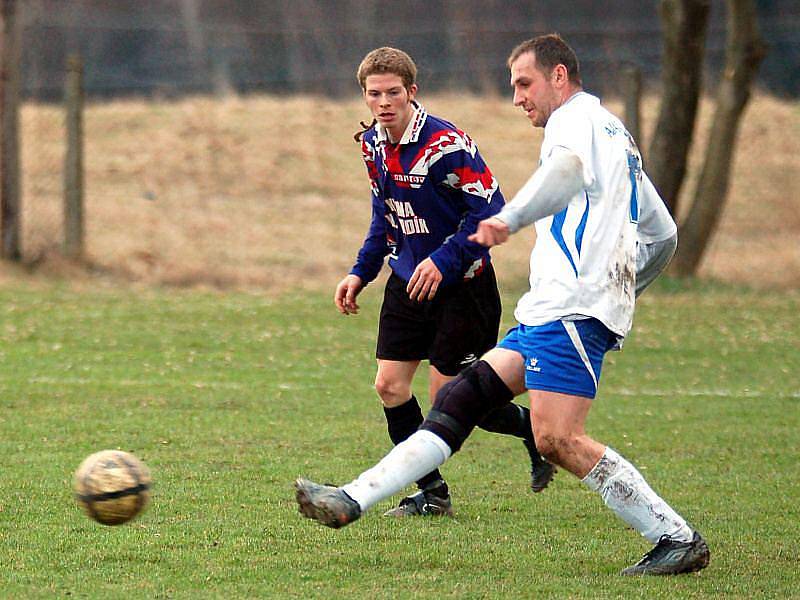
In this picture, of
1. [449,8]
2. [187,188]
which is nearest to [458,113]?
[187,188]

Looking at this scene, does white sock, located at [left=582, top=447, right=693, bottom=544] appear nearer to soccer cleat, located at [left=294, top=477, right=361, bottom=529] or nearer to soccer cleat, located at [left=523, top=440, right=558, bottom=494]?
soccer cleat, located at [left=294, top=477, right=361, bottom=529]

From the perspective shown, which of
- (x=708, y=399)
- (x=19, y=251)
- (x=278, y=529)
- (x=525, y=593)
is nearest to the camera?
(x=525, y=593)

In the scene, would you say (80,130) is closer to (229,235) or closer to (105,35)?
(229,235)

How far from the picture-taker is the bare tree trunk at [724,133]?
51.7ft

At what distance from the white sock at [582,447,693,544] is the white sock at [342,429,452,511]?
57cm

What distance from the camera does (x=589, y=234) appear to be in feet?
16.0

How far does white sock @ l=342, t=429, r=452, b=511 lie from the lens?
15.6 feet

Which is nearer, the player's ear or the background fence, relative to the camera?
the player's ear

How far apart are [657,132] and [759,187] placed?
5.23 metres

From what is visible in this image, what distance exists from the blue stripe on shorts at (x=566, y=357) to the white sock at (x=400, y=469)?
414 millimetres

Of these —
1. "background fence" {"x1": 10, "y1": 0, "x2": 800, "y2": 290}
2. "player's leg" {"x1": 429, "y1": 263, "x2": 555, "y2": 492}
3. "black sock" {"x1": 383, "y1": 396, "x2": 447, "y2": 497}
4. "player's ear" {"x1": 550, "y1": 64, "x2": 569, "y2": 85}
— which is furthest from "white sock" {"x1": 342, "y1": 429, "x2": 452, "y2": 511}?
"background fence" {"x1": 10, "y1": 0, "x2": 800, "y2": 290}

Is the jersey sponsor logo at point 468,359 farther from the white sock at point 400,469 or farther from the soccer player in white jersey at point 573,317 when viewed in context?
the white sock at point 400,469

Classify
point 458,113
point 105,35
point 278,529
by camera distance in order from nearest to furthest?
point 278,529 → point 458,113 → point 105,35

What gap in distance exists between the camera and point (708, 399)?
946cm
